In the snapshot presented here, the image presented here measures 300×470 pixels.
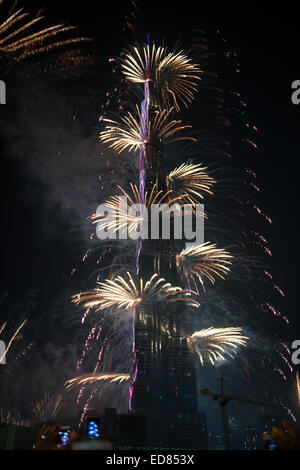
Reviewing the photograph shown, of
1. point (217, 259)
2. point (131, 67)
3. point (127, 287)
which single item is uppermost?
point (131, 67)

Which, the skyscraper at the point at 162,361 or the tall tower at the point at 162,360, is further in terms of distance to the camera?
the skyscraper at the point at 162,361

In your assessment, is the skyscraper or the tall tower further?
the skyscraper

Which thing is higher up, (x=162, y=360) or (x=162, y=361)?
(x=162, y=360)

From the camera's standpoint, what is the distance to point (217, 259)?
7256 cm
